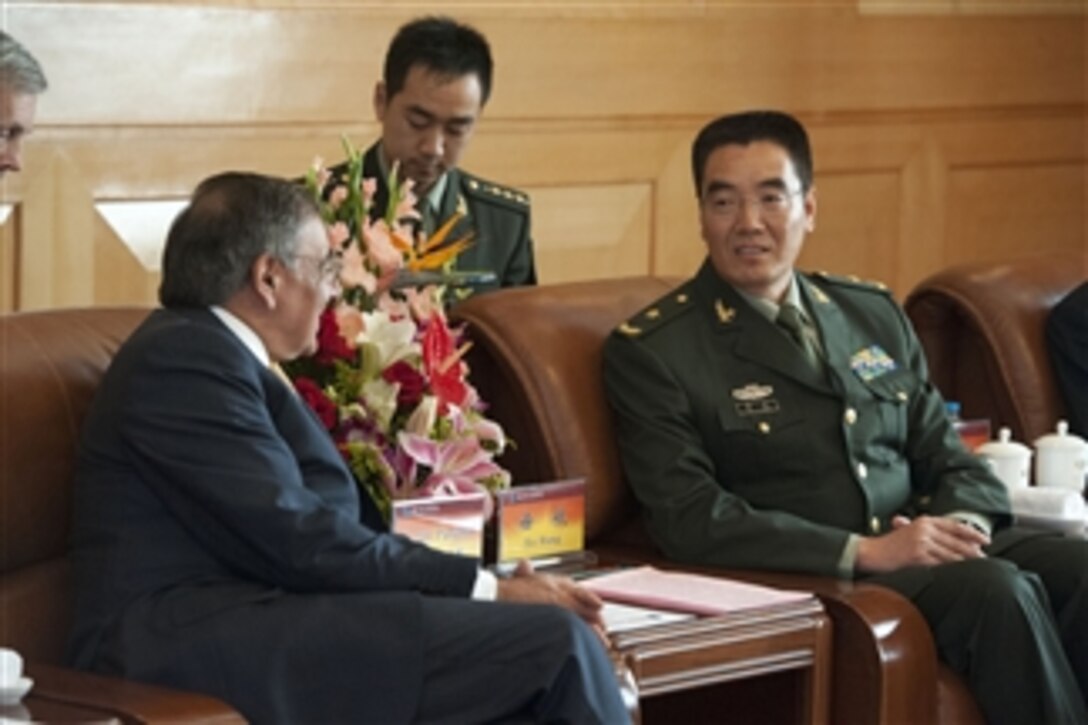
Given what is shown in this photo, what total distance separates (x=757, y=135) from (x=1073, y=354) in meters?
0.95

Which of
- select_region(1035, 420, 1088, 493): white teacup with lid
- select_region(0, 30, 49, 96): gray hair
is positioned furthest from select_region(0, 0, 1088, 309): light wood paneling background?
select_region(1035, 420, 1088, 493): white teacup with lid

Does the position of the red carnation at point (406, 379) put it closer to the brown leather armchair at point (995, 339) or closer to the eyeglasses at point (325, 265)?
the eyeglasses at point (325, 265)

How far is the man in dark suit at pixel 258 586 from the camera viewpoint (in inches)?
110

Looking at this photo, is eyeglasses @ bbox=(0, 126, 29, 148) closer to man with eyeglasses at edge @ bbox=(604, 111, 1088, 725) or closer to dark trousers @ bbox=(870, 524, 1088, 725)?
man with eyeglasses at edge @ bbox=(604, 111, 1088, 725)

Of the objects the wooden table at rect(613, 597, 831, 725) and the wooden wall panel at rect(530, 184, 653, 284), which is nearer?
the wooden table at rect(613, 597, 831, 725)

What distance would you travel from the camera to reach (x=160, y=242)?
4.72m

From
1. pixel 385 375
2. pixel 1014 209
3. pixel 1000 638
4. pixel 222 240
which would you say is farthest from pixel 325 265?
pixel 1014 209

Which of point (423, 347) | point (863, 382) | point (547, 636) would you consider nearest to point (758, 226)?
point (863, 382)

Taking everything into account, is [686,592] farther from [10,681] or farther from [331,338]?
[10,681]

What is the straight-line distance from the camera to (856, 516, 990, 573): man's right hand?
3.51 metres

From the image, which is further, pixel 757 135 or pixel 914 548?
pixel 757 135

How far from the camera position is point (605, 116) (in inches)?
217

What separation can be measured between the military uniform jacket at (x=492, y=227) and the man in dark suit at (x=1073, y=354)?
3.33ft

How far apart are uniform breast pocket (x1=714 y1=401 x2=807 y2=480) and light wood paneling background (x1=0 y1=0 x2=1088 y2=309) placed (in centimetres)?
155
